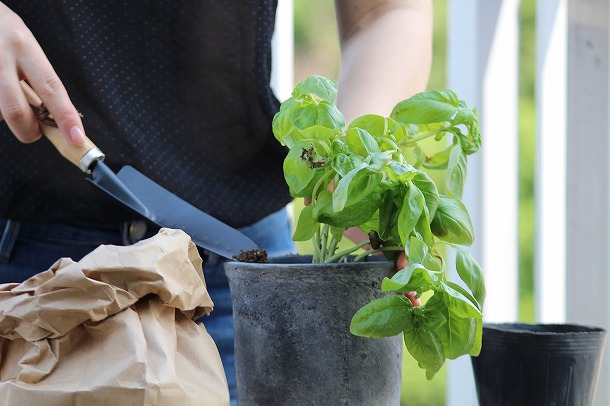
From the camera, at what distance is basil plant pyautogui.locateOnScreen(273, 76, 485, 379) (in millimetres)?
489

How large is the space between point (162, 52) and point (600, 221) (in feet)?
2.53

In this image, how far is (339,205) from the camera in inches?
18.2

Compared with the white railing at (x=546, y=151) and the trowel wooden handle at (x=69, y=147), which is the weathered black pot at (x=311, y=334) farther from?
the white railing at (x=546, y=151)

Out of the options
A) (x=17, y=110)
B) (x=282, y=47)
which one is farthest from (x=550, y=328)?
(x=282, y=47)

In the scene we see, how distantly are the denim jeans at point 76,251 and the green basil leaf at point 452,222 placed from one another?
405mm

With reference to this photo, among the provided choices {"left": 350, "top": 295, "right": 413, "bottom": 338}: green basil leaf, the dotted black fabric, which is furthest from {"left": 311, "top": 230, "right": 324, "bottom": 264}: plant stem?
the dotted black fabric

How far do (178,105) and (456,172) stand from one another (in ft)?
1.51

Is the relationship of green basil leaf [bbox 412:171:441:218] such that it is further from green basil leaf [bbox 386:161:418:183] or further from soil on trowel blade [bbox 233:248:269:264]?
soil on trowel blade [bbox 233:248:269:264]

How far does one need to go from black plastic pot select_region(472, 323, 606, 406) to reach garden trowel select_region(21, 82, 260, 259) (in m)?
0.25

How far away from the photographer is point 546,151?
1632 mm

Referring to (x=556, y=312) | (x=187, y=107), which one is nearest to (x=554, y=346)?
(x=187, y=107)

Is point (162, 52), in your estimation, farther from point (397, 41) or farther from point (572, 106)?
point (572, 106)

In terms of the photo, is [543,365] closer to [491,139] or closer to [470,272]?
[470,272]

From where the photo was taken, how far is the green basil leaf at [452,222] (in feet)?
1.76
